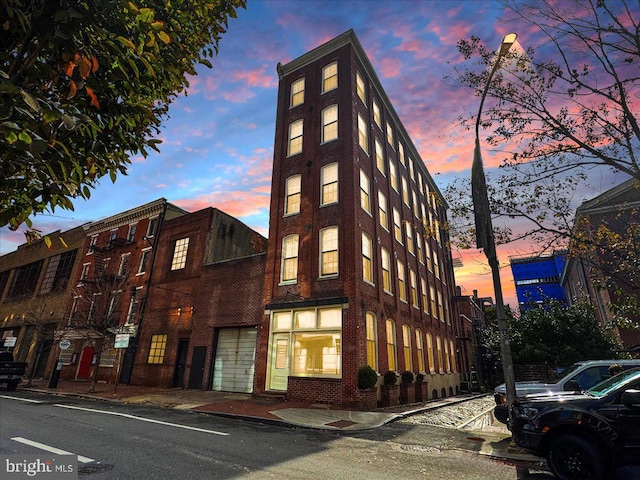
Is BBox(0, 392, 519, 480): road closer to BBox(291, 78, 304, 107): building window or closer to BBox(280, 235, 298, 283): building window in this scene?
BBox(280, 235, 298, 283): building window

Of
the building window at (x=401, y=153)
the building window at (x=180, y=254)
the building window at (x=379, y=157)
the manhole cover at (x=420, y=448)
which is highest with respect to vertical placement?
the building window at (x=401, y=153)

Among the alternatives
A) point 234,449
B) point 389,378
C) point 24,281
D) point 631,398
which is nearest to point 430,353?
point 389,378

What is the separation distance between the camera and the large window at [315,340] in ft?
49.8

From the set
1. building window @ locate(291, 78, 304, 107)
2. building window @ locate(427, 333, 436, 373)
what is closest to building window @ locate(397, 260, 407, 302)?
building window @ locate(427, 333, 436, 373)

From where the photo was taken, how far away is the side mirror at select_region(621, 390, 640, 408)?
5059 millimetres

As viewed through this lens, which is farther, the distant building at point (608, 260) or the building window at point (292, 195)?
the building window at point (292, 195)

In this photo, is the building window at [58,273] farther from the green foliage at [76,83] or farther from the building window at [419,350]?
the green foliage at [76,83]

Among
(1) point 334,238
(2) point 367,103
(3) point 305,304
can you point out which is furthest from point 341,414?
(2) point 367,103

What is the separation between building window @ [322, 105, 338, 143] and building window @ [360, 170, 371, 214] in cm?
274

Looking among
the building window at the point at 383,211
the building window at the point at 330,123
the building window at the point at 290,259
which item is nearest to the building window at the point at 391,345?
the building window at the point at 290,259

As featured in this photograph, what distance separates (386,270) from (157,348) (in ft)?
50.9

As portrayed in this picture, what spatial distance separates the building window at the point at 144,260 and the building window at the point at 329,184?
15834mm

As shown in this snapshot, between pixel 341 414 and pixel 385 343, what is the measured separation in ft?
18.8

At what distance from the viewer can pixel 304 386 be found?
14742mm
